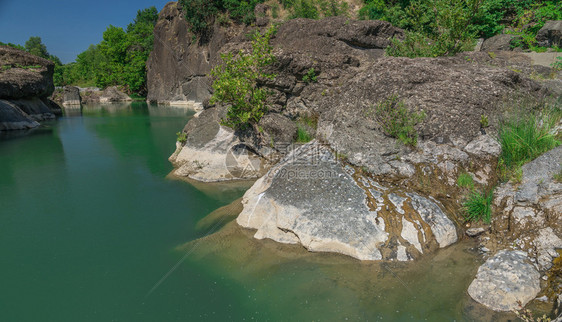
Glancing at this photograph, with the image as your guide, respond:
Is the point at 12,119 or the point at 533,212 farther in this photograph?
the point at 12,119

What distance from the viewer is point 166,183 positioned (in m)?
11.1

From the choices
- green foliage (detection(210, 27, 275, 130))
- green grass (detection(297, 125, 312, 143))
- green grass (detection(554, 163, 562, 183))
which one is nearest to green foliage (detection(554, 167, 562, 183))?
green grass (detection(554, 163, 562, 183))

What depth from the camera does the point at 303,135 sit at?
10.8 metres

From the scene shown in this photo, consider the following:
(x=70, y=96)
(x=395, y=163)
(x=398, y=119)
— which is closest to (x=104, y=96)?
(x=70, y=96)

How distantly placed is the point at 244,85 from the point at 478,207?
7.31 m

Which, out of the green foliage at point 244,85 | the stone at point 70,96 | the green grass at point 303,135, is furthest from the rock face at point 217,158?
the stone at point 70,96

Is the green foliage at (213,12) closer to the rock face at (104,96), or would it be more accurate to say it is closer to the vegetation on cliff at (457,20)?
the vegetation on cliff at (457,20)

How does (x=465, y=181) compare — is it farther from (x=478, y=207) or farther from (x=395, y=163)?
(x=395, y=163)

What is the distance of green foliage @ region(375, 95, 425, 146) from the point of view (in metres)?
7.34

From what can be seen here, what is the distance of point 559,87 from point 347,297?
7.26 metres

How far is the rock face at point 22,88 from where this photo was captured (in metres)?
23.6

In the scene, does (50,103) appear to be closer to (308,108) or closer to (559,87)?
(308,108)

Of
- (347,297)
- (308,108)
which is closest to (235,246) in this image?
(347,297)

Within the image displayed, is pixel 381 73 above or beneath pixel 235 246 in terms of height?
above
